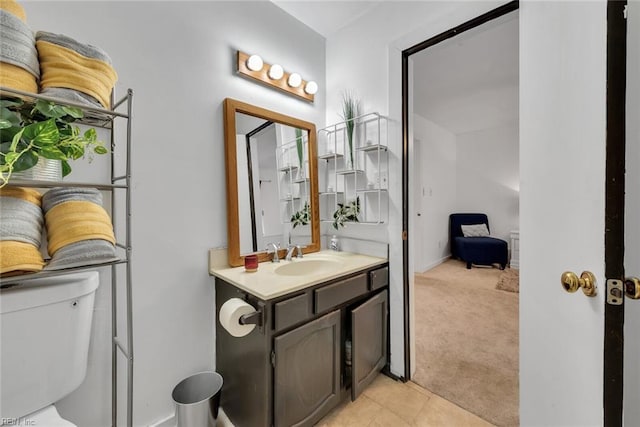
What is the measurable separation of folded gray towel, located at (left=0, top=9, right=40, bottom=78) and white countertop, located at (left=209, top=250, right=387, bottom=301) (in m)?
1.00

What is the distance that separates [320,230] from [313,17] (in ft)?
A: 5.15

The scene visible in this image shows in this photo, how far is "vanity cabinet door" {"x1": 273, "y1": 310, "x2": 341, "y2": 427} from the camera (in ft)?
3.75

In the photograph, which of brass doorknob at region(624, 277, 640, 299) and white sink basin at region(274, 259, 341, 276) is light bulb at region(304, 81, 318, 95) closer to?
white sink basin at region(274, 259, 341, 276)

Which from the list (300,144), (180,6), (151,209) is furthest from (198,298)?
(180,6)

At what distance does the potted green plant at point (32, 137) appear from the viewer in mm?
666

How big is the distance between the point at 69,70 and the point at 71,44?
0.10m

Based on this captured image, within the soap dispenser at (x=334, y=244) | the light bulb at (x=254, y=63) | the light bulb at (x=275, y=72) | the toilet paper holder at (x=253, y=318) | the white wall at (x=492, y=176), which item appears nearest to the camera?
the toilet paper holder at (x=253, y=318)

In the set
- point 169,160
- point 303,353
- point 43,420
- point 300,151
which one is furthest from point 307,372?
point 300,151

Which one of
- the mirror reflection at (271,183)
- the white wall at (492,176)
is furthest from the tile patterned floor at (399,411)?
the white wall at (492,176)

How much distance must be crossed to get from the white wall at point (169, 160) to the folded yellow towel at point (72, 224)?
1.24 ft

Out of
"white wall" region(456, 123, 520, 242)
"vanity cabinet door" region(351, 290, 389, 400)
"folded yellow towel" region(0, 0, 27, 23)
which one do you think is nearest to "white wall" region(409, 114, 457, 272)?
"white wall" region(456, 123, 520, 242)

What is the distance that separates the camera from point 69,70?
0.80 m

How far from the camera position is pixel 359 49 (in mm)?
1866

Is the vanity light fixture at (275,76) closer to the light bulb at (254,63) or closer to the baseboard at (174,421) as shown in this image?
the light bulb at (254,63)
